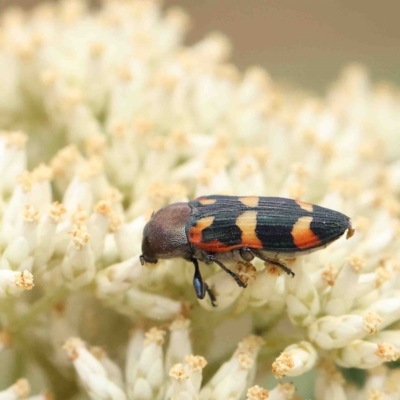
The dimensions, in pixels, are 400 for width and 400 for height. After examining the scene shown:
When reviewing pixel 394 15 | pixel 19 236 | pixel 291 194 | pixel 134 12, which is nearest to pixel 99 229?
pixel 19 236

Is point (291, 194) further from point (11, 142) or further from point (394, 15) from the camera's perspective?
point (394, 15)

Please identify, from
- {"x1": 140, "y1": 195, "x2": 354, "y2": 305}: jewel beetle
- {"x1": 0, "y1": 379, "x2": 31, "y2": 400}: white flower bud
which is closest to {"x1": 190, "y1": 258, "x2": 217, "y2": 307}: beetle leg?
{"x1": 140, "y1": 195, "x2": 354, "y2": 305}: jewel beetle

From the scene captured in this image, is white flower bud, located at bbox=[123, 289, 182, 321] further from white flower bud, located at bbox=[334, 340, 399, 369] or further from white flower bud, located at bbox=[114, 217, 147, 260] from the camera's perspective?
white flower bud, located at bbox=[334, 340, 399, 369]

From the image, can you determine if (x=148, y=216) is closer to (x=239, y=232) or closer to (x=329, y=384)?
(x=239, y=232)

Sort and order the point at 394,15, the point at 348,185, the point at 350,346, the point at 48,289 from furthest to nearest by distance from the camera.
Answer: the point at 394,15 → the point at 348,185 → the point at 48,289 → the point at 350,346

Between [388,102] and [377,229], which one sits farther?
[388,102]

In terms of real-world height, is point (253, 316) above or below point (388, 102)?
below

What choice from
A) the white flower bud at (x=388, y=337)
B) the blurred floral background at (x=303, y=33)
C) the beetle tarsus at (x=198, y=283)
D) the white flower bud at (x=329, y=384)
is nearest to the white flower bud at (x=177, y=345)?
the beetle tarsus at (x=198, y=283)
